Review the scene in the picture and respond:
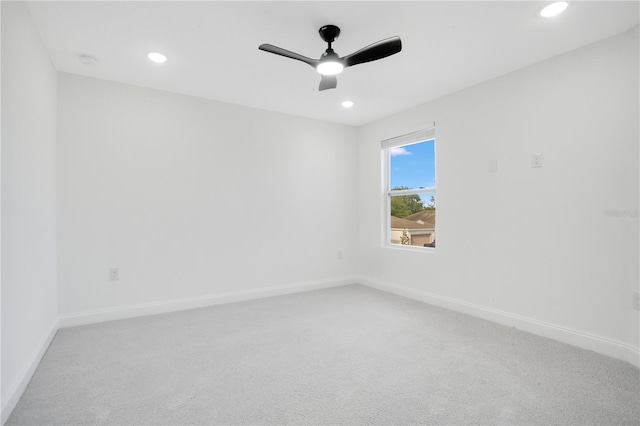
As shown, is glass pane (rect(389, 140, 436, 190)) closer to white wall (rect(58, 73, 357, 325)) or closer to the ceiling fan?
white wall (rect(58, 73, 357, 325))

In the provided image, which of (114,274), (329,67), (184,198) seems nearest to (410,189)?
(329,67)

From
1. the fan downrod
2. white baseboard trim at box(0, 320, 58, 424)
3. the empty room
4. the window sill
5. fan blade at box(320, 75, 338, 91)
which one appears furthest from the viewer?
the window sill

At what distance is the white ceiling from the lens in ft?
6.64

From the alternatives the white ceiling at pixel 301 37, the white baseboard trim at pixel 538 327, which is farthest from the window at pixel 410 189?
the white ceiling at pixel 301 37

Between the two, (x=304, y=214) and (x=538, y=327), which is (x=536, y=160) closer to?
(x=538, y=327)

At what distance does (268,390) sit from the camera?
73.5 inches

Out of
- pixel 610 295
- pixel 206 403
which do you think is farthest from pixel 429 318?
pixel 206 403

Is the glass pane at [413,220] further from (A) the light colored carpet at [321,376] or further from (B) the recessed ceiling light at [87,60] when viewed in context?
(B) the recessed ceiling light at [87,60]

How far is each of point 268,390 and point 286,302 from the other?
1847 millimetres

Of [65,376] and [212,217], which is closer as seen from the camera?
[65,376]

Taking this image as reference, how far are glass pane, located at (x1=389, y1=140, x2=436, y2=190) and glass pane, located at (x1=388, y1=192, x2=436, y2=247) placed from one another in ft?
0.52

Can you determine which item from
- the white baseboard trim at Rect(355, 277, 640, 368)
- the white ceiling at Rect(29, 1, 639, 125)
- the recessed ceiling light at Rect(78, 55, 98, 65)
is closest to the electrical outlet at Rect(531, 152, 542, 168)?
the white ceiling at Rect(29, 1, 639, 125)

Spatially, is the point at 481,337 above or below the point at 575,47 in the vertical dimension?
below

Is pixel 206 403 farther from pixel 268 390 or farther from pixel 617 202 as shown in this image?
pixel 617 202
